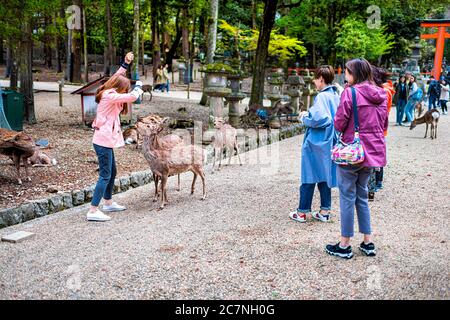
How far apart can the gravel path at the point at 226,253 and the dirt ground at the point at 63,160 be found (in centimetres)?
67

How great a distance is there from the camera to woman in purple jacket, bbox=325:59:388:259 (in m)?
4.11

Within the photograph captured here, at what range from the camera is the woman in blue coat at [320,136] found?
505 cm

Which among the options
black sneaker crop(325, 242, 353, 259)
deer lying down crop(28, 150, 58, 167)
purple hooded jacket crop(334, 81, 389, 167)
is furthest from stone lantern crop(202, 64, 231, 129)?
purple hooded jacket crop(334, 81, 389, 167)

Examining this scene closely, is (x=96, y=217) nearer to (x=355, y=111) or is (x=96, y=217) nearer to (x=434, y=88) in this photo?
(x=355, y=111)

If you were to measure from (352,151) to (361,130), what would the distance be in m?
0.22

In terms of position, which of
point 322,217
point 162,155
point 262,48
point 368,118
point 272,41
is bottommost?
point 322,217

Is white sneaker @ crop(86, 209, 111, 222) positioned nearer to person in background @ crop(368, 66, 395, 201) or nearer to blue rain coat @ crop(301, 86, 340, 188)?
blue rain coat @ crop(301, 86, 340, 188)

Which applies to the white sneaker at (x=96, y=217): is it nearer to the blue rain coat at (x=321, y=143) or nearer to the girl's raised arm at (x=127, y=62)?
the girl's raised arm at (x=127, y=62)

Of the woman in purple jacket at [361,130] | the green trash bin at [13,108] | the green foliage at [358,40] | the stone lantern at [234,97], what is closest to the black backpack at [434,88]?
the green foliage at [358,40]

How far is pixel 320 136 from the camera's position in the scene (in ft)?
17.0

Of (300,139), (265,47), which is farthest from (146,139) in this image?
(265,47)

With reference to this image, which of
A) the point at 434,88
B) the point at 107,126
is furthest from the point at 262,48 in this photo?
the point at 107,126

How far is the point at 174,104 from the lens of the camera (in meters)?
17.3

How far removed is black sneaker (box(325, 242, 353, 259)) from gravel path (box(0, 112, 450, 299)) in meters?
0.08
